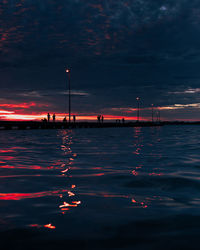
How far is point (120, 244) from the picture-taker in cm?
351

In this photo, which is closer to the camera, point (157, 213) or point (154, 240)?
point (154, 240)

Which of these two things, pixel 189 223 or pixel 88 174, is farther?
pixel 88 174

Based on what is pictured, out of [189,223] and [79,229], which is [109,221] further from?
[189,223]

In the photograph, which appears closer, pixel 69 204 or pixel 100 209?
pixel 100 209

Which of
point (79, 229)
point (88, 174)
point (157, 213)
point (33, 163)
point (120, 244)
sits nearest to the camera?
point (120, 244)

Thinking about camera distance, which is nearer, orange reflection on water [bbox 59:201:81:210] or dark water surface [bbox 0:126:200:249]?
dark water surface [bbox 0:126:200:249]

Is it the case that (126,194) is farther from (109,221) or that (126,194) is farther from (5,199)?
(5,199)

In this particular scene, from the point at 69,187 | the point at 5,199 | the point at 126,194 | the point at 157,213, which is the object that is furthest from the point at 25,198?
the point at 157,213

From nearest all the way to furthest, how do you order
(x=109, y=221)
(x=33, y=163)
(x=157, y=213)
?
1. (x=109, y=221)
2. (x=157, y=213)
3. (x=33, y=163)

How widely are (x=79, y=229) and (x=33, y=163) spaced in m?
7.30

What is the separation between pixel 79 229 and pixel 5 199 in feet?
7.26

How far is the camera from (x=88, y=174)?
856 centimetres

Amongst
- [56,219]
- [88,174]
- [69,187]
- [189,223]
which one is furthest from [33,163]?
[189,223]

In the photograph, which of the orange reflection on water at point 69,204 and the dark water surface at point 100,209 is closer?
the dark water surface at point 100,209
